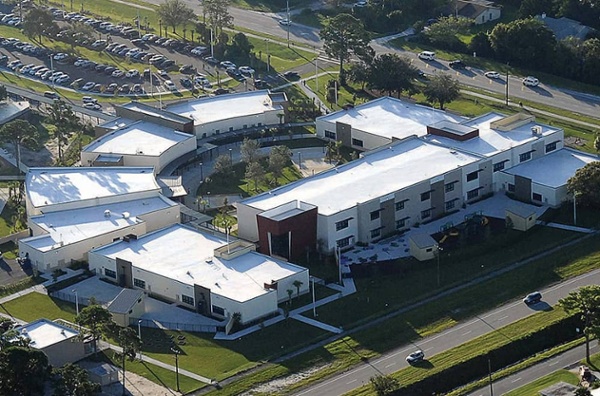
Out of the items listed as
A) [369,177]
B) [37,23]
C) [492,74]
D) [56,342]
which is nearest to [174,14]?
[37,23]

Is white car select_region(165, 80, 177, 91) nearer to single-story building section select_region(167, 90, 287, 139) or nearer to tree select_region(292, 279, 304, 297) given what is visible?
single-story building section select_region(167, 90, 287, 139)

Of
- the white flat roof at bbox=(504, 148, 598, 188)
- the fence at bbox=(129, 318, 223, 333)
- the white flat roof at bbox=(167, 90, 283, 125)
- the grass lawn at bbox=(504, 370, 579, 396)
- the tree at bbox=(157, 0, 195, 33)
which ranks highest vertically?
the tree at bbox=(157, 0, 195, 33)

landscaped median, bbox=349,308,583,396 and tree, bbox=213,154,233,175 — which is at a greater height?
tree, bbox=213,154,233,175

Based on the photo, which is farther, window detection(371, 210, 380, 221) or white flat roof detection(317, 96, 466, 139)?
white flat roof detection(317, 96, 466, 139)

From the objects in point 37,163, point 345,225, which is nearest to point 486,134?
point 345,225

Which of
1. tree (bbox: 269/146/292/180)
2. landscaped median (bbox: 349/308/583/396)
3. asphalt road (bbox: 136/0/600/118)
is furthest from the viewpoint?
asphalt road (bbox: 136/0/600/118)

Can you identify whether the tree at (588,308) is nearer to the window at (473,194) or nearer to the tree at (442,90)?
the window at (473,194)

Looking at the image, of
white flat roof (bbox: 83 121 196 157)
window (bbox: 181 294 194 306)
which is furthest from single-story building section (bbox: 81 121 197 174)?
window (bbox: 181 294 194 306)
